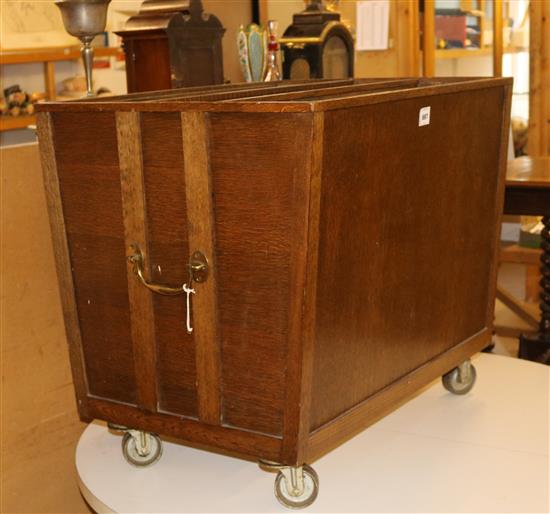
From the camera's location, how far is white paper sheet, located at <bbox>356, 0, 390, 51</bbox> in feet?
11.9

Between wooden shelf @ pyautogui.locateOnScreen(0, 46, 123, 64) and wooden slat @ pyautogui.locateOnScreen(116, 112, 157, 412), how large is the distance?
96.4 inches

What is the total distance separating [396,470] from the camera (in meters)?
1.33

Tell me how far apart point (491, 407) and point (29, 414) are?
76 cm

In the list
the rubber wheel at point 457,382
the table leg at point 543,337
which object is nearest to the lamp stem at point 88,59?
the rubber wheel at point 457,382

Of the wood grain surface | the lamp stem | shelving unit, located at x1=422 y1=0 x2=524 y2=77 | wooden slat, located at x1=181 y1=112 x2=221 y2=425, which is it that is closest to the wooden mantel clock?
the lamp stem

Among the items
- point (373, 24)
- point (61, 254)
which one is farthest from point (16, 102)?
point (61, 254)

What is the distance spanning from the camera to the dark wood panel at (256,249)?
3.39 feet

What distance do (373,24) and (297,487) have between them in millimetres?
2786

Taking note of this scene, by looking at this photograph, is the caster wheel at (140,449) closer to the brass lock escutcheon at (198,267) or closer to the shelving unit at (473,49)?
the brass lock escutcheon at (198,267)

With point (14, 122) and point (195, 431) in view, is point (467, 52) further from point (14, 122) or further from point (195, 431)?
point (195, 431)

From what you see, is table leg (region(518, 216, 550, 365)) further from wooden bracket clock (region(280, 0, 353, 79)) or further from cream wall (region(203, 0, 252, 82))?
cream wall (region(203, 0, 252, 82))

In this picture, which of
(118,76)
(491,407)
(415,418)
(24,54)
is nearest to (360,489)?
(415,418)

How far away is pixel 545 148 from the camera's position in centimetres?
380

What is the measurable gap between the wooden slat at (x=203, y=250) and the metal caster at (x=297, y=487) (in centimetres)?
12
